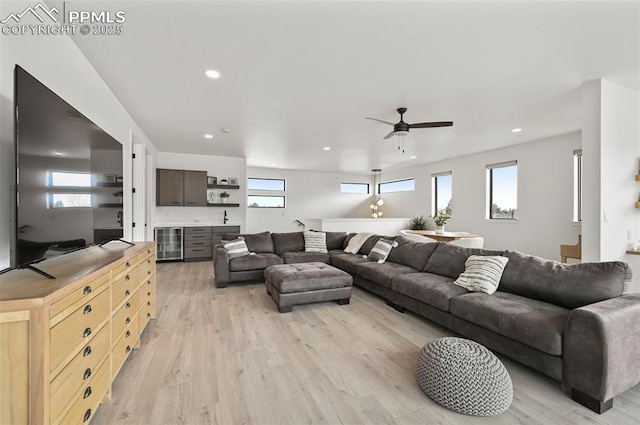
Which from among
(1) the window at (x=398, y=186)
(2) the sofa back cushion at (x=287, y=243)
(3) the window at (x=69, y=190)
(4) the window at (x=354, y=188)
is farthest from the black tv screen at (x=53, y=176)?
(4) the window at (x=354, y=188)

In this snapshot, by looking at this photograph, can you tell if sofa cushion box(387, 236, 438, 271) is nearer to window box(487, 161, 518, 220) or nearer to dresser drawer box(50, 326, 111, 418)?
window box(487, 161, 518, 220)

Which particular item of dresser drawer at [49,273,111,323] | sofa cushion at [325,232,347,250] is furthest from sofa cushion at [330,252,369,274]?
dresser drawer at [49,273,111,323]

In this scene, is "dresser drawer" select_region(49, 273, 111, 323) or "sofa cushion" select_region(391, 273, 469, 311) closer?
"dresser drawer" select_region(49, 273, 111, 323)

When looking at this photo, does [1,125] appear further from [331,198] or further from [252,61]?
[331,198]

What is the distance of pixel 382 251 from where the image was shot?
4602mm

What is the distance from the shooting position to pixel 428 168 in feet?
26.6

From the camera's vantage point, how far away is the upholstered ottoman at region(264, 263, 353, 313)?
11.4ft

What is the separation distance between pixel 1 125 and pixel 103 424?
5.69ft

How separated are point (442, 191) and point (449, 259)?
4755 millimetres

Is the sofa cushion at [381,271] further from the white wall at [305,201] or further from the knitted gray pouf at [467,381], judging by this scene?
the white wall at [305,201]

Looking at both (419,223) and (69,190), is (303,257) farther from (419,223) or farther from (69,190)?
(419,223)

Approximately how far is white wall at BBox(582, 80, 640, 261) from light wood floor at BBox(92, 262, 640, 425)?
1.73m

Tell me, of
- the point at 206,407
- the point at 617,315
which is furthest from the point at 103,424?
the point at 617,315

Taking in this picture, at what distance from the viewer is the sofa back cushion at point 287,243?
5703 millimetres
